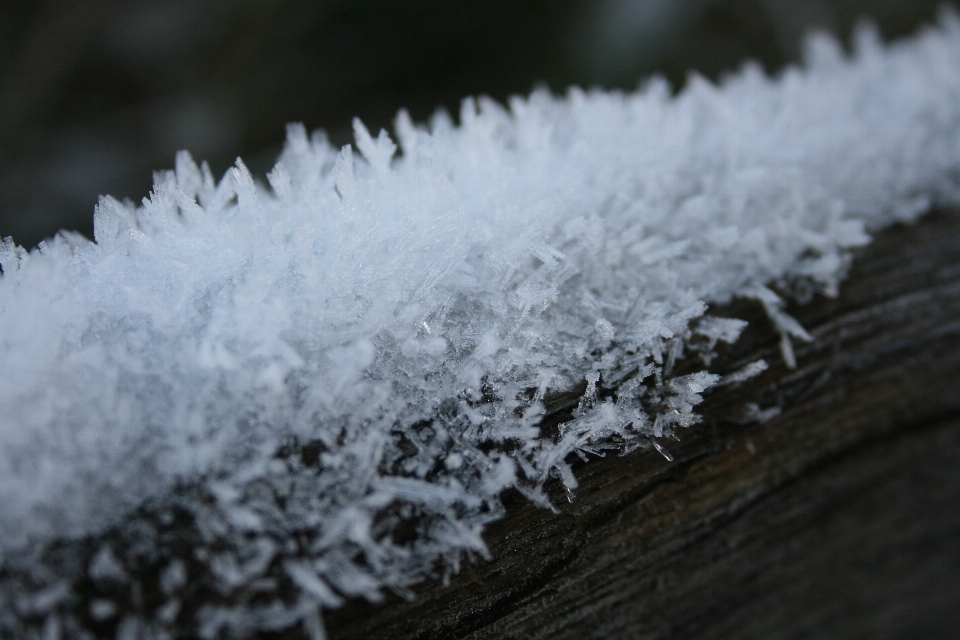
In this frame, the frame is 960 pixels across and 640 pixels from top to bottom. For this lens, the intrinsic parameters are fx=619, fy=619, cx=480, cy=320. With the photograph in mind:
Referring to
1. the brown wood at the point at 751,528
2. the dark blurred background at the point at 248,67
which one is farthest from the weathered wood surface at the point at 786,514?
the dark blurred background at the point at 248,67

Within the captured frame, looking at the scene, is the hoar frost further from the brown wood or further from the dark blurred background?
the dark blurred background

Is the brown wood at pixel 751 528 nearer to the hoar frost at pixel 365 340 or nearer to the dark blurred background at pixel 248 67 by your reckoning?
the hoar frost at pixel 365 340

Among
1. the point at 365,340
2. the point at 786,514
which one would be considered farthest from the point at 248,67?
the point at 786,514

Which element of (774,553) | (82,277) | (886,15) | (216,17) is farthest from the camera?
(886,15)

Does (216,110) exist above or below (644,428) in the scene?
above

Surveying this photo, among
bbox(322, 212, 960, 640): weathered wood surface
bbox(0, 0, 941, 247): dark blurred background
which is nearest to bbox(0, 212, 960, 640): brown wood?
bbox(322, 212, 960, 640): weathered wood surface

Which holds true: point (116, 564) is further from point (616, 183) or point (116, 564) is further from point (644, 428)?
point (616, 183)

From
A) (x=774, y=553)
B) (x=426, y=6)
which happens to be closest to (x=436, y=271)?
(x=774, y=553)
